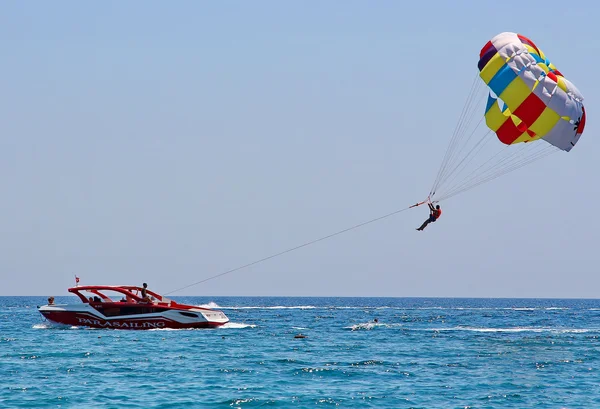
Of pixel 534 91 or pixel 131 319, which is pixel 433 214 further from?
pixel 131 319

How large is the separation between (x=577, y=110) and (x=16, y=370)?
25.9m

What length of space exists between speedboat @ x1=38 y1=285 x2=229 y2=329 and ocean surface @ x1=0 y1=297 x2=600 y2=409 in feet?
2.49

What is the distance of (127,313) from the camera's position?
162 feet

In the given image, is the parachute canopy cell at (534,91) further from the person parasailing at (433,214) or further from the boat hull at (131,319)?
the boat hull at (131,319)

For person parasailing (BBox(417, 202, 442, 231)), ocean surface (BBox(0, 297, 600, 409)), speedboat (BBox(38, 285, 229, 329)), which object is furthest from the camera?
speedboat (BBox(38, 285, 229, 329))

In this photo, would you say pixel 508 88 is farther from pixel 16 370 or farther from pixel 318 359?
pixel 16 370

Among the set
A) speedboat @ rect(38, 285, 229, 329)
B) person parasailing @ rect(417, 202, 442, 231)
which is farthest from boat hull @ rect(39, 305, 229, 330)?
person parasailing @ rect(417, 202, 442, 231)

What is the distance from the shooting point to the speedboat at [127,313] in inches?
1950

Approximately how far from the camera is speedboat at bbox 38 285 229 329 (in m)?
49.5

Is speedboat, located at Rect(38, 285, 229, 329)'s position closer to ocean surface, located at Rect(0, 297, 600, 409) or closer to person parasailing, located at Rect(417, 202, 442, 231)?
ocean surface, located at Rect(0, 297, 600, 409)

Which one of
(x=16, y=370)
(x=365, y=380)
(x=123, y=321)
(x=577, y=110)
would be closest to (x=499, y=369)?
(x=365, y=380)

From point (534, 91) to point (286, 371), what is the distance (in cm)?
1612

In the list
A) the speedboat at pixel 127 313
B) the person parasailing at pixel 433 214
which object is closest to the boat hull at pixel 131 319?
the speedboat at pixel 127 313

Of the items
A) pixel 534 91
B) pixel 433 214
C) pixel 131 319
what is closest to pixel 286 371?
pixel 433 214
